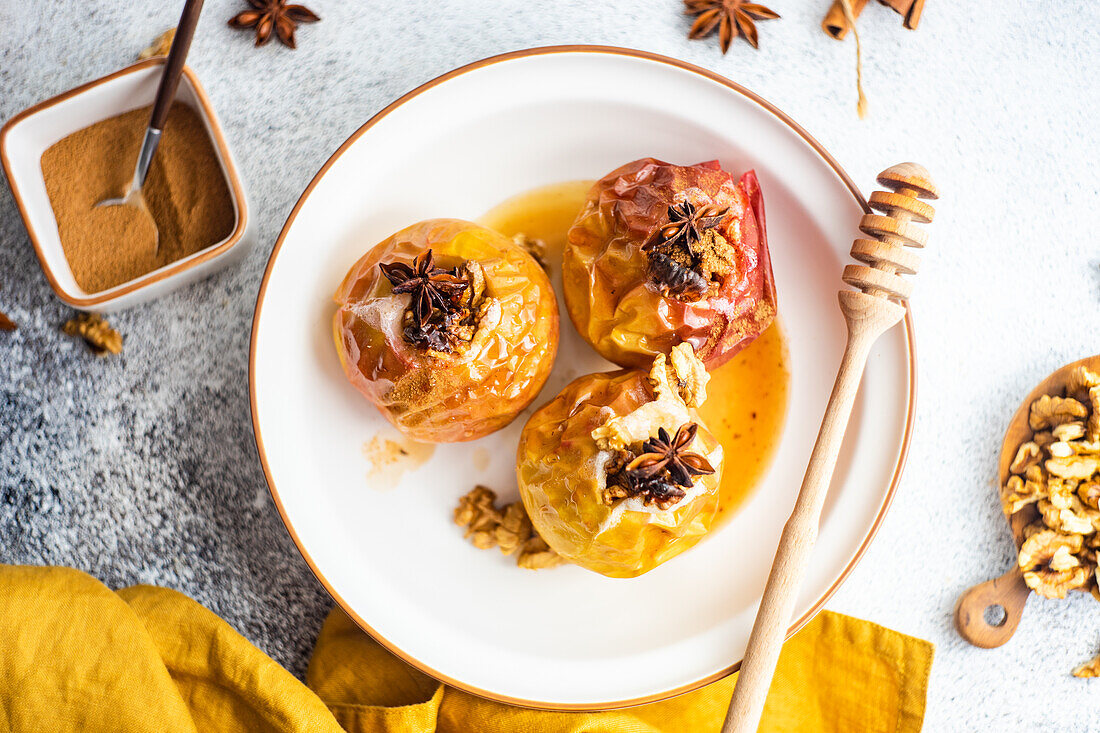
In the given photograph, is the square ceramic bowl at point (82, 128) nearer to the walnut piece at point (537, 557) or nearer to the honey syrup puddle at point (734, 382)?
the honey syrup puddle at point (734, 382)

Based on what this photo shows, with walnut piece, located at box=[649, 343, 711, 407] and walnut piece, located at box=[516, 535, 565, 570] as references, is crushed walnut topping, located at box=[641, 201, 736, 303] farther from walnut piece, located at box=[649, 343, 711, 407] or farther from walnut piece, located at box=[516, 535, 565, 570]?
walnut piece, located at box=[516, 535, 565, 570]

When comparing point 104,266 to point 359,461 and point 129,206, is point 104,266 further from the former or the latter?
point 359,461

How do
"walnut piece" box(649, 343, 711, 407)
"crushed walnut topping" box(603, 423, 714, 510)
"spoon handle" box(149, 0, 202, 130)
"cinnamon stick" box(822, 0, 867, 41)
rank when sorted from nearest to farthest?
"crushed walnut topping" box(603, 423, 714, 510) < "walnut piece" box(649, 343, 711, 407) < "spoon handle" box(149, 0, 202, 130) < "cinnamon stick" box(822, 0, 867, 41)

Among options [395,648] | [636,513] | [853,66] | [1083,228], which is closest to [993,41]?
[853,66]

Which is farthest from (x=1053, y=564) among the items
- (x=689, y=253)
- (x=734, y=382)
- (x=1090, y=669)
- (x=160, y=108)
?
(x=160, y=108)

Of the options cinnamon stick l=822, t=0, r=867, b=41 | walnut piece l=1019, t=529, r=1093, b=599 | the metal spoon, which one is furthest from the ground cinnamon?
walnut piece l=1019, t=529, r=1093, b=599

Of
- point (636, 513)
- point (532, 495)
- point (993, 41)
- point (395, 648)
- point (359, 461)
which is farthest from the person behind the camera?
point (993, 41)

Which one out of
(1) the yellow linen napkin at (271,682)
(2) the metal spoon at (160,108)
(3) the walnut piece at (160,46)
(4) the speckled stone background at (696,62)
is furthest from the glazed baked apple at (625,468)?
(3) the walnut piece at (160,46)
